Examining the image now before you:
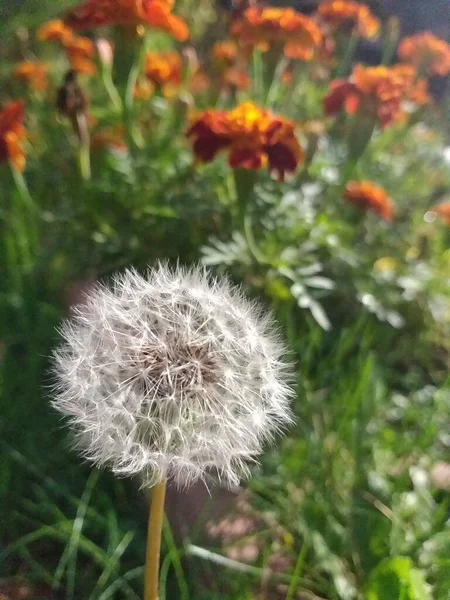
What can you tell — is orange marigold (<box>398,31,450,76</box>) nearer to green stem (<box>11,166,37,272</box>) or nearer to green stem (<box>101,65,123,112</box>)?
green stem (<box>101,65,123,112</box>)

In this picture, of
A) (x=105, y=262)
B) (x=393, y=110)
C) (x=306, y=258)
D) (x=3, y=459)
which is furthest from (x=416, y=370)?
(x=3, y=459)

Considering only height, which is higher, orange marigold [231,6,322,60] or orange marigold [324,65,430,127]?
orange marigold [231,6,322,60]

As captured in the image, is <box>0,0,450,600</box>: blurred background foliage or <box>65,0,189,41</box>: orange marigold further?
<box>65,0,189,41</box>: orange marigold

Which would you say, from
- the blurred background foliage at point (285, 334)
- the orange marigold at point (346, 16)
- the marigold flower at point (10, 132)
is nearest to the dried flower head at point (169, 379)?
the blurred background foliage at point (285, 334)

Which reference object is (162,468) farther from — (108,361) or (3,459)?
(3,459)

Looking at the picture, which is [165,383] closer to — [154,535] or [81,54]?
[154,535]

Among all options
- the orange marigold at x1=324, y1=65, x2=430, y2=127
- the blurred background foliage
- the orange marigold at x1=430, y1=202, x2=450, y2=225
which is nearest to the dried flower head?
the blurred background foliage

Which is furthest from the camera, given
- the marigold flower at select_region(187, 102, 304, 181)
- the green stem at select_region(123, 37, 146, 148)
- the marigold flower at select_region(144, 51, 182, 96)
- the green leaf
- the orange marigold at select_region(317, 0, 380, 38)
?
the orange marigold at select_region(317, 0, 380, 38)
